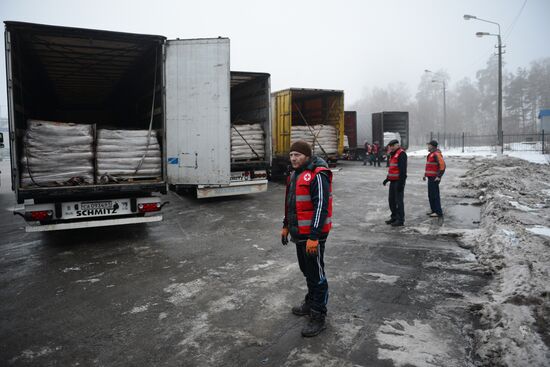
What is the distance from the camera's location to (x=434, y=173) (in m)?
7.97

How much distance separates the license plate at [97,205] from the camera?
621 centimetres

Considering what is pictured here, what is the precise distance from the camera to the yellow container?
13.5 meters

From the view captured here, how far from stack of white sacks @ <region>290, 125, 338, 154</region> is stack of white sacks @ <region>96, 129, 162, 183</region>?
7695 mm

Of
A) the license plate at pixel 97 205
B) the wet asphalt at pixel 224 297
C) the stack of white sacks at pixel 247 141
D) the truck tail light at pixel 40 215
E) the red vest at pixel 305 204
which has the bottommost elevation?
the wet asphalt at pixel 224 297

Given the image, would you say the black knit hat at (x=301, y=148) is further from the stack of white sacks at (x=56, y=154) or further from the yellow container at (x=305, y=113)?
the yellow container at (x=305, y=113)

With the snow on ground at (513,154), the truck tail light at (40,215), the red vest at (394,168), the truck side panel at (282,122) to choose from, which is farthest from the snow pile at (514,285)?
the snow on ground at (513,154)

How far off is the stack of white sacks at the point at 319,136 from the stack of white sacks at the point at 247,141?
2850mm

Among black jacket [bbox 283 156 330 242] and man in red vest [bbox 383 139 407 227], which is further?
man in red vest [bbox 383 139 407 227]

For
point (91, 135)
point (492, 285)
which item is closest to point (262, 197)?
point (91, 135)

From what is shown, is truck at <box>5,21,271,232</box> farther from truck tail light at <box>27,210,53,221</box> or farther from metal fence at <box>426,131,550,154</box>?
metal fence at <box>426,131,550,154</box>

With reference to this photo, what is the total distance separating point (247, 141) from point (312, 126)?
4.16 meters

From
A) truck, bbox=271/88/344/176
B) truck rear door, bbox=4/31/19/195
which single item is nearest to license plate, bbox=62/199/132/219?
truck rear door, bbox=4/31/19/195

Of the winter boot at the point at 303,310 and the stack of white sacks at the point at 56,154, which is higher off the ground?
the stack of white sacks at the point at 56,154

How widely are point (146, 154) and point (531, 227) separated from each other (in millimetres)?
6689
